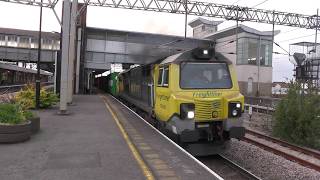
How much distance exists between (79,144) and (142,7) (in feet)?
90.6

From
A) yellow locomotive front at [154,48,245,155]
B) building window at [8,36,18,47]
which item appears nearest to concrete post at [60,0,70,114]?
yellow locomotive front at [154,48,245,155]

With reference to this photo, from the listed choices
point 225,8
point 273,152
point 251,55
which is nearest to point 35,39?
point 251,55

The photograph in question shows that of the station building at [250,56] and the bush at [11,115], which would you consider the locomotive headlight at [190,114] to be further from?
A: the station building at [250,56]

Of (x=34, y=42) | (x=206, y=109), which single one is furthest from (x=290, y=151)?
(x=34, y=42)

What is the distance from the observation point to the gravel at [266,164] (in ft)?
35.9

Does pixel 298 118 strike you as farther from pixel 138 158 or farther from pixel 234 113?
pixel 138 158

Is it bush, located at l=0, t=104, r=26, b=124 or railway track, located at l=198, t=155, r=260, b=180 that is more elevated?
bush, located at l=0, t=104, r=26, b=124

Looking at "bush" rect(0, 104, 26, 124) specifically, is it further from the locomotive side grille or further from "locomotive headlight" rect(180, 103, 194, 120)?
the locomotive side grille

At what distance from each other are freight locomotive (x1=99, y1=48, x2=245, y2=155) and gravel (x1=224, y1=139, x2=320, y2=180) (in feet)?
3.30

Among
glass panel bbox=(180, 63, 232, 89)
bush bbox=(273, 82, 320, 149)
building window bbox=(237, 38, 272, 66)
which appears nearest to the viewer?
glass panel bbox=(180, 63, 232, 89)

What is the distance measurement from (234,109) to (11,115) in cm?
623

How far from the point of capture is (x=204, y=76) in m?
12.4

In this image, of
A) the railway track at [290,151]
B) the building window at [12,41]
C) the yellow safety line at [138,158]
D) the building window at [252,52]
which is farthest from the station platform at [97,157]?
the building window at [12,41]

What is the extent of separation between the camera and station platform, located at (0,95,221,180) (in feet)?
25.3
